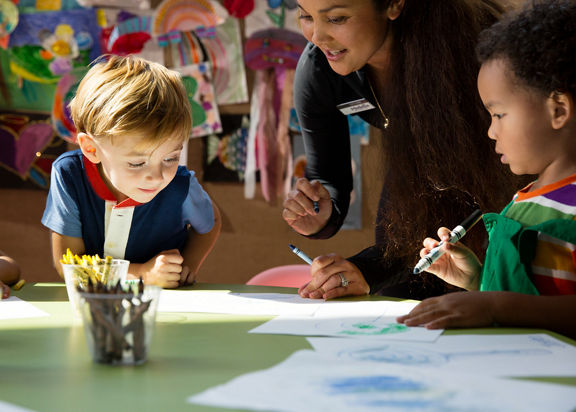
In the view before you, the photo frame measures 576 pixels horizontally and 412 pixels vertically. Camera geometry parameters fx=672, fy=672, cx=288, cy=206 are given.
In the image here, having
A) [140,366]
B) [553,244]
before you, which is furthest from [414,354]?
[553,244]

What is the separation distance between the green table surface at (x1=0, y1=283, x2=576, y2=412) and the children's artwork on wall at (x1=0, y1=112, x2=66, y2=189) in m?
2.19

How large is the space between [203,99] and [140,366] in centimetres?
251

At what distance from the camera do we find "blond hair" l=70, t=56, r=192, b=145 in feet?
4.50

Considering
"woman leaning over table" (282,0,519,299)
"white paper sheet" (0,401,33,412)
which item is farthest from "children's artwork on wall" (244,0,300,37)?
"white paper sheet" (0,401,33,412)

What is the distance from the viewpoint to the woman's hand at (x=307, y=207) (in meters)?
1.48

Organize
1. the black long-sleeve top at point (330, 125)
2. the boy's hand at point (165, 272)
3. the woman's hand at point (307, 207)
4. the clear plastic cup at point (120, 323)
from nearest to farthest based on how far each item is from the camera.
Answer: the clear plastic cup at point (120, 323) → the boy's hand at point (165, 272) → the woman's hand at point (307, 207) → the black long-sleeve top at point (330, 125)

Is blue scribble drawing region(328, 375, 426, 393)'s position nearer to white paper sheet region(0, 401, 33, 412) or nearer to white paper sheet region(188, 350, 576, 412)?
white paper sheet region(188, 350, 576, 412)

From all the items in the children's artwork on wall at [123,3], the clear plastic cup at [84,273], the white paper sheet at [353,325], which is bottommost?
the white paper sheet at [353,325]

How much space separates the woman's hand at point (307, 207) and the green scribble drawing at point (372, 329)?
0.56m

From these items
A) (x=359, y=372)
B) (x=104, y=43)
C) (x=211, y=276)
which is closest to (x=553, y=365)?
(x=359, y=372)

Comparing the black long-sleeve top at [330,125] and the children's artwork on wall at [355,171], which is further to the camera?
the children's artwork on wall at [355,171]

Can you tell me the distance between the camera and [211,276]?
10.4ft

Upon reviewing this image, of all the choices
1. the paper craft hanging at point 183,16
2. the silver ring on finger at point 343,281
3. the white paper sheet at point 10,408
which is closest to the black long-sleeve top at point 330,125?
the silver ring on finger at point 343,281

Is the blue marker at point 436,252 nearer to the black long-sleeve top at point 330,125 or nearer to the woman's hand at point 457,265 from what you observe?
the woman's hand at point 457,265
